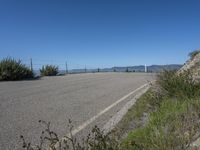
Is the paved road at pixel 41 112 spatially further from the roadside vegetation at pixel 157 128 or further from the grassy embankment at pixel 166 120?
the grassy embankment at pixel 166 120

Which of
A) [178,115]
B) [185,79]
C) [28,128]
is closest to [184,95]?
[185,79]

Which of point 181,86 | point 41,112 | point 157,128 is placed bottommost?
point 41,112

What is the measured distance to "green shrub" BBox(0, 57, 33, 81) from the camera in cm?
2126

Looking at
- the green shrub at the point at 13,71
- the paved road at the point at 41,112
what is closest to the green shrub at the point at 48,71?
the green shrub at the point at 13,71

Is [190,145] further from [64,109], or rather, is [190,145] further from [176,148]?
[64,109]

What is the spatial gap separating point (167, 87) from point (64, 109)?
9.38 feet

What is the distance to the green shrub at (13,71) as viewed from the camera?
21.3 metres

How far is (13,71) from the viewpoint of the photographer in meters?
21.9

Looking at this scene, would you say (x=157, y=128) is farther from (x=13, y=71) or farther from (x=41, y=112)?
(x=13, y=71)

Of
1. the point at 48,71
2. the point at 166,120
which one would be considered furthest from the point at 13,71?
the point at 166,120

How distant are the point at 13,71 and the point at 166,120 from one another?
1816cm

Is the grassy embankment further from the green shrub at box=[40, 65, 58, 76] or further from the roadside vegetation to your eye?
the green shrub at box=[40, 65, 58, 76]

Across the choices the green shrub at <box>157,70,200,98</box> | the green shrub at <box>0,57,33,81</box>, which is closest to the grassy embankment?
the green shrub at <box>157,70,200,98</box>

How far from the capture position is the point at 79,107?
9055 mm
